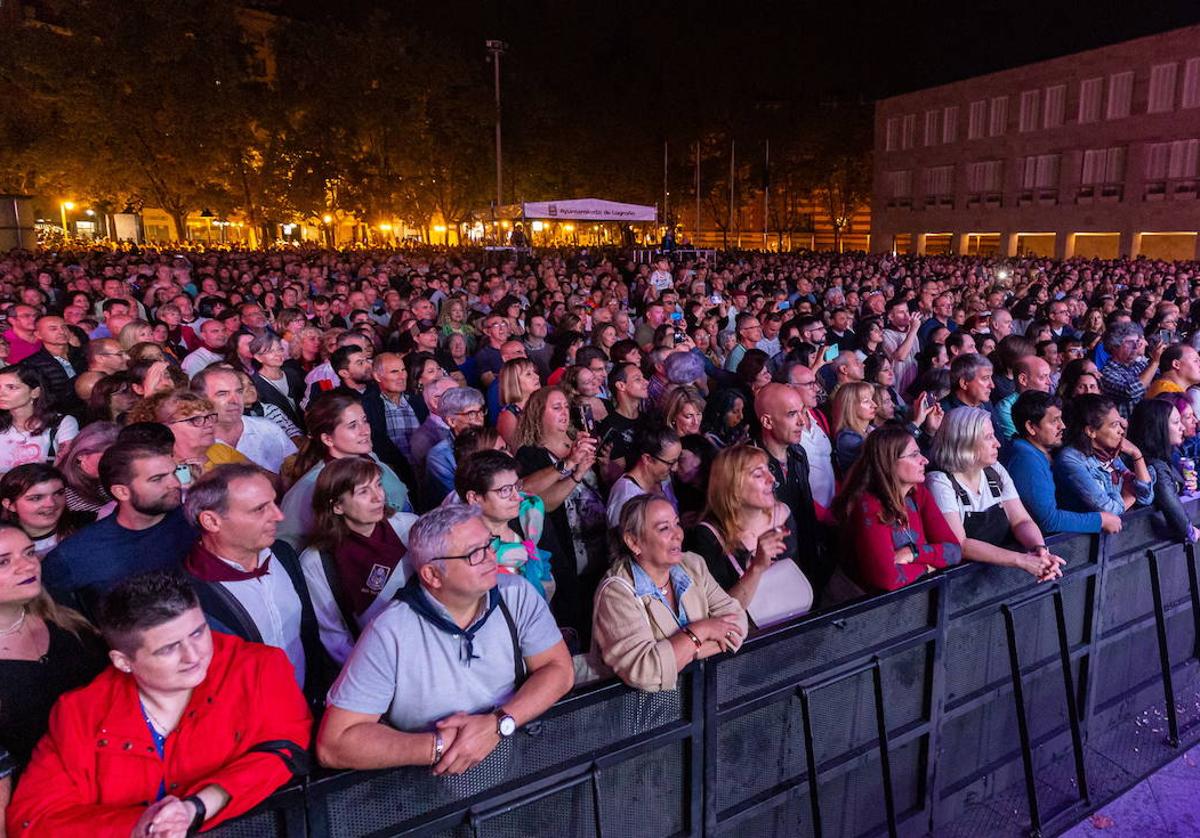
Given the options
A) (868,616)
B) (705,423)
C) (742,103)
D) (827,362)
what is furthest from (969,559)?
(742,103)

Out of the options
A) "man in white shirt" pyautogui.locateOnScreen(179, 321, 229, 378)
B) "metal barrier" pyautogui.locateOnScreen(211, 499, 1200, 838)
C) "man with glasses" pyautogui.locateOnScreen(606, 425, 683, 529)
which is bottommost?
"metal barrier" pyautogui.locateOnScreen(211, 499, 1200, 838)

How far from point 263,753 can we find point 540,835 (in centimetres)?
97

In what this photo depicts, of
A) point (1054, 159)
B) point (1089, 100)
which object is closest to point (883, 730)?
point (1089, 100)

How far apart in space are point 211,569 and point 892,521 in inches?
109

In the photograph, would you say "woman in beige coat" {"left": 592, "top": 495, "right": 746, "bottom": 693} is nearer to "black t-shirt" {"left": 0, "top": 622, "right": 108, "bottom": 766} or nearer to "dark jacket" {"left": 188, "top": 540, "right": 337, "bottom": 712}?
"dark jacket" {"left": 188, "top": 540, "right": 337, "bottom": 712}

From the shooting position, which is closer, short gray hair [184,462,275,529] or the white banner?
short gray hair [184,462,275,529]

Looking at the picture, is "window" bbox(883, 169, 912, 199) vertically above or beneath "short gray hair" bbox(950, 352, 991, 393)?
above

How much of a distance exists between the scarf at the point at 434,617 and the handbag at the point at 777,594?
122 cm

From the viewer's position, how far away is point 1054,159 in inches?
1651

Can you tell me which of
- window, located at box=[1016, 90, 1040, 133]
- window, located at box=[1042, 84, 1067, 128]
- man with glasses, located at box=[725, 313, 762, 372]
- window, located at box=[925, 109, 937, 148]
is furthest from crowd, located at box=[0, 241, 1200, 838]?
window, located at box=[925, 109, 937, 148]

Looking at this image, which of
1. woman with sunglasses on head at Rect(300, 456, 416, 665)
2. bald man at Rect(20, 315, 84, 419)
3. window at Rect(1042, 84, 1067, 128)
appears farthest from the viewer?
window at Rect(1042, 84, 1067, 128)

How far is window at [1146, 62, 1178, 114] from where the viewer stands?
36.0m

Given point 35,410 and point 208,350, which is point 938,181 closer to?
point 208,350

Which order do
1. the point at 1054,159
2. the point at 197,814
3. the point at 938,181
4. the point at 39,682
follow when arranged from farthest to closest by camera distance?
the point at 938,181, the point at 1054,159, the point at 39,682, the point at 197,814
